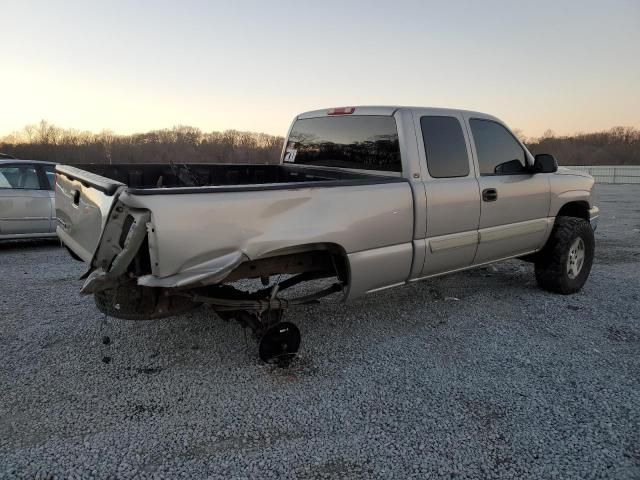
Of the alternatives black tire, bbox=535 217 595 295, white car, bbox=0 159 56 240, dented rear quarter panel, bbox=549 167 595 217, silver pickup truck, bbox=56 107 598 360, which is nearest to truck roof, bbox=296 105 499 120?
silver pickup truck, bbox=56 107 598 360

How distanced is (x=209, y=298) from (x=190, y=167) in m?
2.22

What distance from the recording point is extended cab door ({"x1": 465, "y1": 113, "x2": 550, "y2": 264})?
182 inches

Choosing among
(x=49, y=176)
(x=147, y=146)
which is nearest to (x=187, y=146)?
(x=147, y=146)

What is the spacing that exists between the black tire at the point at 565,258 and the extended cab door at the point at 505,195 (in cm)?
27

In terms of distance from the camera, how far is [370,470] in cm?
245

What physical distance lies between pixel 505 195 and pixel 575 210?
1.83 m

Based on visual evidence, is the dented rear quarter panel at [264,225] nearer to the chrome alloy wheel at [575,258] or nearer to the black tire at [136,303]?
the black tire at [136,303]

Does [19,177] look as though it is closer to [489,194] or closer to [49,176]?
[49,176]

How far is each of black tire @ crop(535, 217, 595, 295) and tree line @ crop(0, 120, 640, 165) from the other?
1525 cm

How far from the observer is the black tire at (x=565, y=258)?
5375 millimetres

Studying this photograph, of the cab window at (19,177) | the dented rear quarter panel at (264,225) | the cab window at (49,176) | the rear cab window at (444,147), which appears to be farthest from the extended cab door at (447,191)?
the cab window at (19,177)

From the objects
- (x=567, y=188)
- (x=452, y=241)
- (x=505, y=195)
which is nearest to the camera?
(x=452, y=241)

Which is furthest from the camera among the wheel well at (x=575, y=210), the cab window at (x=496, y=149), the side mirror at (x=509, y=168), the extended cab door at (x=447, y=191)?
the wheel well at (x=575, y=210)

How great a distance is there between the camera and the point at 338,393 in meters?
3.24
